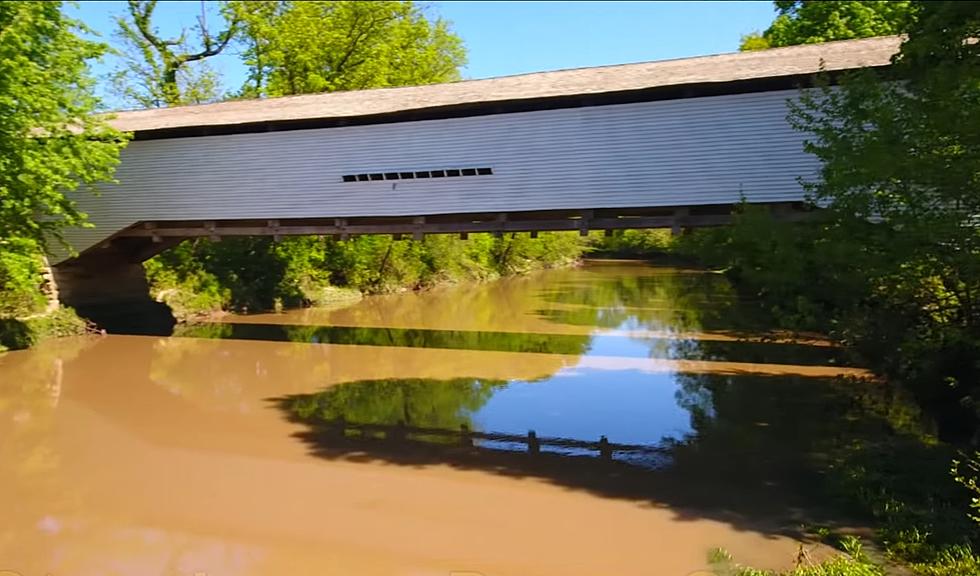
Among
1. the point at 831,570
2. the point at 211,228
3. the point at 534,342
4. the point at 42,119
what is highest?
the point at 42,119

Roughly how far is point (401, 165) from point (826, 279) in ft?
25.3

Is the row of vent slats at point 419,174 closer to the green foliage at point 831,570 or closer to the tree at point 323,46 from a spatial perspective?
the green foliage at point 831,570

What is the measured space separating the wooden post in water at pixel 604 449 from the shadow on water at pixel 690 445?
43 mm

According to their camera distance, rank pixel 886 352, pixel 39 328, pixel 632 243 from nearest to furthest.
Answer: pixel 886 352
pixel 39 328
pixel 632 243

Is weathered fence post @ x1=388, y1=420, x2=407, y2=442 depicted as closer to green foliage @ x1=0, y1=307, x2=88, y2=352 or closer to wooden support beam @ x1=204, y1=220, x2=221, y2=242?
wooden support beam @ x1=204, y1=220, x2=221, y2=242

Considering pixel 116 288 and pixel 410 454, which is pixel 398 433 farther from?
pixel 116 288

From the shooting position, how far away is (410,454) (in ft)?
25.7

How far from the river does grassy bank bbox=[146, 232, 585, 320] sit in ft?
12.2

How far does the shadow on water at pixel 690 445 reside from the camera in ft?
20.8

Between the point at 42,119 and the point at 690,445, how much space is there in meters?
11.6

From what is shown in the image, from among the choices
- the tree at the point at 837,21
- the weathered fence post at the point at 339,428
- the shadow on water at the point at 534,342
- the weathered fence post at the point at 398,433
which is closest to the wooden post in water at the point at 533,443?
the weathered fence post at the point at 398,433

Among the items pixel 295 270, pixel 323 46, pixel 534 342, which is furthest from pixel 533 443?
pixel 323 46

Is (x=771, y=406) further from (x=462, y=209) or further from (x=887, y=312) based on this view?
(x=462, y=209)

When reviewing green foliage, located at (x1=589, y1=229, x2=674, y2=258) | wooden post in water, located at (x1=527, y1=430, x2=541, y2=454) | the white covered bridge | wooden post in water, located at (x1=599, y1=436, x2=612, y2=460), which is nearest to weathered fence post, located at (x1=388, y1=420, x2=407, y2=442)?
wooden post in water, located at (x1=527, y1=430, x2=541, y2=454)
